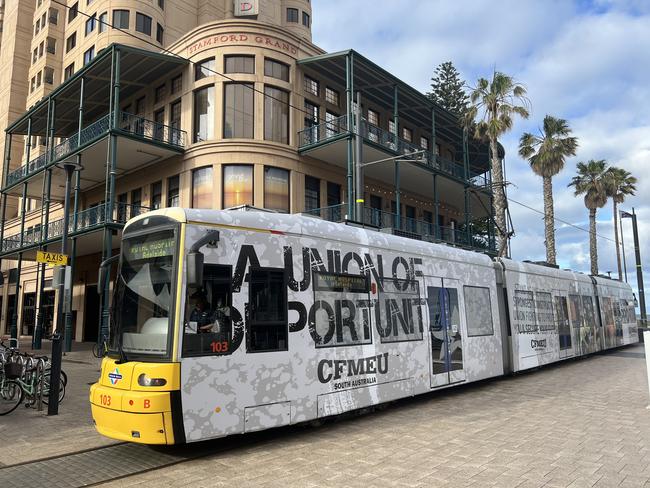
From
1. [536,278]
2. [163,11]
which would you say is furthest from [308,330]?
[163,11]

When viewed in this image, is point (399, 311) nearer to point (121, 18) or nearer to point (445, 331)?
point (445, 331)

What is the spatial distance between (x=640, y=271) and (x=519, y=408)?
73.7ft

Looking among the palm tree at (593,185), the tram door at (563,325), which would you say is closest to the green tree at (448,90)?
the palm tree at (593,185)

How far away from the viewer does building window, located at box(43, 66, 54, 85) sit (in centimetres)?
4444

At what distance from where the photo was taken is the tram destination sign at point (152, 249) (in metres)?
6.61

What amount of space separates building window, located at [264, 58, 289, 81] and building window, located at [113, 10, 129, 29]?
1751 cm

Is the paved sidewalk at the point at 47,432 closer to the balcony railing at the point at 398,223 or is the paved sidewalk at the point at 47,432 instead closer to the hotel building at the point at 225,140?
the hotel building at the point at 225,140

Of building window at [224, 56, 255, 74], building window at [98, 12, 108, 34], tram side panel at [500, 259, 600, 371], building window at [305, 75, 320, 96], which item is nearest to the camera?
tram side panel at [500, 259, 600, 371]

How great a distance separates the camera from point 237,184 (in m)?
23.9

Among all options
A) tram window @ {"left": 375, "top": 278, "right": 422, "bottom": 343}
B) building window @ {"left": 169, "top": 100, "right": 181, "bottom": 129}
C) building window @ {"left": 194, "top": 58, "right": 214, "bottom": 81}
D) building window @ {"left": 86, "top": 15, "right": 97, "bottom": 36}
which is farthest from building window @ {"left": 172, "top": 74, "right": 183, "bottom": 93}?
tram window @ {"left": 375, "top": 278, "right": 422, "bottom": 343}

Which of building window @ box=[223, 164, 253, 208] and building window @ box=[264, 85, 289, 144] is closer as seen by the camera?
building window @ box=[223, 164, 253, 208]

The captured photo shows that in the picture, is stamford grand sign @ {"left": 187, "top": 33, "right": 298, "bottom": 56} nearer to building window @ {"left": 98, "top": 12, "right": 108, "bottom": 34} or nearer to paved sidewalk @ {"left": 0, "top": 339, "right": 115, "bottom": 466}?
building window @ {"left": 98, "top": 12, "right": 108, "bottom": 34}

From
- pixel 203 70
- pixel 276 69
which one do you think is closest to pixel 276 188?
pixel 276 69

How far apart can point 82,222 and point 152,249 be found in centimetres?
2353
